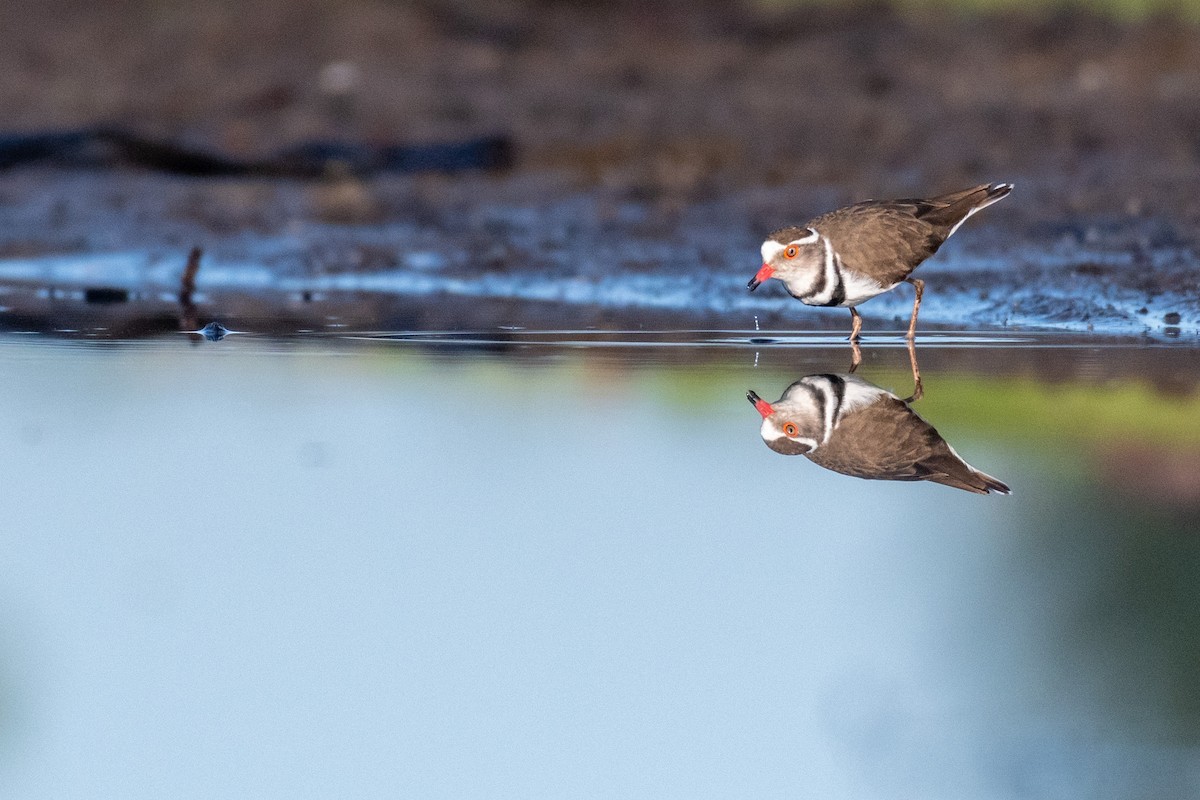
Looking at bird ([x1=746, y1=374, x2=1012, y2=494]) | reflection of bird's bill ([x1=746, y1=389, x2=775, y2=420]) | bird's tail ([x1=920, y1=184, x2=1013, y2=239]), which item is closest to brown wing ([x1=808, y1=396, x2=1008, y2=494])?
bird ([x1=746, y1=374, x2=1012, y2=494])

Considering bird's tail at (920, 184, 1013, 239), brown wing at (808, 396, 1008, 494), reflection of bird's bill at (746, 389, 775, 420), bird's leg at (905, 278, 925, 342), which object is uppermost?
bird's tail at (920, 184, 1013, 239)

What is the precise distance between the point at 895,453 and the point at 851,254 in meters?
2.03

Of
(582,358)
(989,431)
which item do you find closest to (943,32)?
(582,358)

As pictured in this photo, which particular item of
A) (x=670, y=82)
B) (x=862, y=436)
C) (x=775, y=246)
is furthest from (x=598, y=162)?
(x=862, y=436)

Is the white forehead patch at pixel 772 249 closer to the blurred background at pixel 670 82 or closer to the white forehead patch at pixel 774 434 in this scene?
the white forehead patch at pixel 774 434

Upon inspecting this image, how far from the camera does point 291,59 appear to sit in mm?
17750

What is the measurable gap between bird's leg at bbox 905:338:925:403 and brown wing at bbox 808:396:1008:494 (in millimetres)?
253

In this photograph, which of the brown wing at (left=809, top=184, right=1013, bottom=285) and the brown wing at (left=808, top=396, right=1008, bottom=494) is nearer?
the brown wing at (left=808, top=396, right=1008, bottom=494)

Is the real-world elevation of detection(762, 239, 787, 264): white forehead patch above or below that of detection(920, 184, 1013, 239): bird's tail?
below

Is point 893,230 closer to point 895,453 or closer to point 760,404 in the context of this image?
point 760,404

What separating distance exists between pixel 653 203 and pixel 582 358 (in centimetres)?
553

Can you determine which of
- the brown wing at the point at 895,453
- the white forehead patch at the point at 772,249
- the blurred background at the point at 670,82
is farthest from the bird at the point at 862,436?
the blurred background at the point at 670,82

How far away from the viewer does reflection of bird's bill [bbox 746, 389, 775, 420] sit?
5539mm

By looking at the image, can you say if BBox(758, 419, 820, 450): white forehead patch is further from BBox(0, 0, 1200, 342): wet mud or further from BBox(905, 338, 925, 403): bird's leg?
BBox(0, 0, 1200, 342): wet mud
